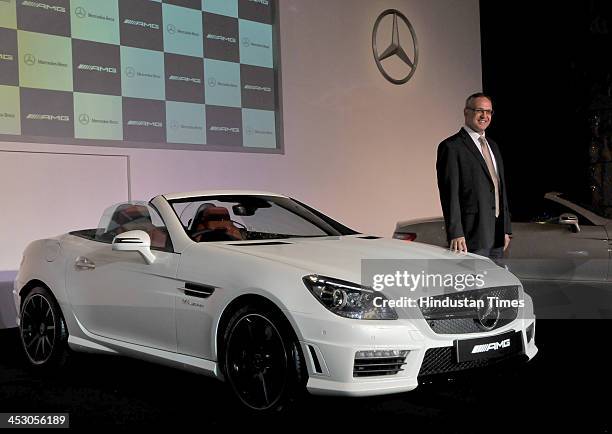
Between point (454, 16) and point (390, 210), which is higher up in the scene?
point (454, 16)

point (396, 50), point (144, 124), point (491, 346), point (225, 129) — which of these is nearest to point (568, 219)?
point (491, 346)

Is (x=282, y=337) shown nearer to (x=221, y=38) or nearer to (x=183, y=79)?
(x=183, y=79)

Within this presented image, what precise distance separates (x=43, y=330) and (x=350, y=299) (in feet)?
7.07

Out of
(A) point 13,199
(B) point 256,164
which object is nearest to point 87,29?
(A) point 13,199

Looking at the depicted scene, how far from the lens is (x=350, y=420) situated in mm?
3285

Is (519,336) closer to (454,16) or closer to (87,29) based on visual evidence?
(87,29)

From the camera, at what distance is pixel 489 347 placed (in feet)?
10.7

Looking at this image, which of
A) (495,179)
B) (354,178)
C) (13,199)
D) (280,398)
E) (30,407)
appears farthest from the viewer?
(354,178)

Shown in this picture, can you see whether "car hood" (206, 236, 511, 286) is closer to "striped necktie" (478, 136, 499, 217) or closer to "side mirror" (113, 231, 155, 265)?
"side mirror" (113, 231, 155, 265)

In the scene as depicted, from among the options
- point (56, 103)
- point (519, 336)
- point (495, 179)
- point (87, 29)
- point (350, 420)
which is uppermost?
point (87, 29)

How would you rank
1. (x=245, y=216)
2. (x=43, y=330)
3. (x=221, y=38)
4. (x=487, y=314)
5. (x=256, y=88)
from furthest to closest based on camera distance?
1. (x=256, y=88)
2. (x=221, y=38)
3. (x=43, y=330)
4. (x=245, y=216)
5. (x=487, y=314)

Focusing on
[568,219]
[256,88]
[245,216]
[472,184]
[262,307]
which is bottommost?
[262,307]

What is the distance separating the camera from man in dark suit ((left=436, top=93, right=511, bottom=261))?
14.3ft

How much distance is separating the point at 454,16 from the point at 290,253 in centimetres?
702
